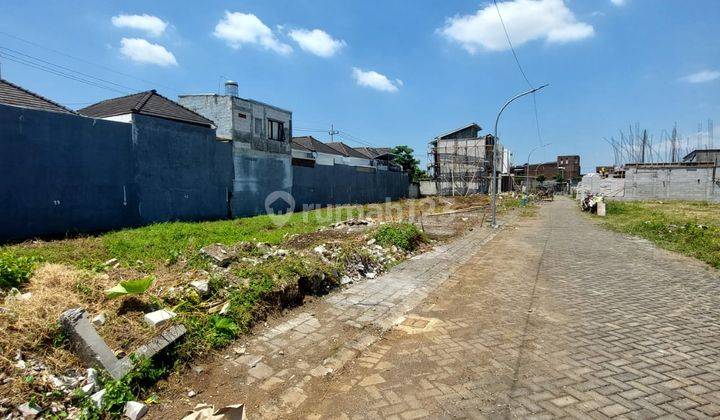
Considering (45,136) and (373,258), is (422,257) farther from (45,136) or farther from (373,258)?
(45,136)

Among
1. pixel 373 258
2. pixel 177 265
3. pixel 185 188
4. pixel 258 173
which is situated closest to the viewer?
pixel 177 265

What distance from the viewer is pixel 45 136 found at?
11.4m

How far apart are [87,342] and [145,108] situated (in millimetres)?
13720

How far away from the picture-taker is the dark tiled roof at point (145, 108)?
14.7m

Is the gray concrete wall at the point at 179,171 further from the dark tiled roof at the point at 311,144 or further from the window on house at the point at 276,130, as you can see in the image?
the dark tiled roof at the point at 311,144

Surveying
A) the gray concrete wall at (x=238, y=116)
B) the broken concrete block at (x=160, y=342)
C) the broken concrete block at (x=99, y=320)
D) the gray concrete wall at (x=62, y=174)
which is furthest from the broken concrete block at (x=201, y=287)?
the gray concrete wall at (x=238, y=116)

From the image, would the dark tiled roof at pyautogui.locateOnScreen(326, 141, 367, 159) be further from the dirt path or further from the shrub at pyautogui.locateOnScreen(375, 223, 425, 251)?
the dirt path

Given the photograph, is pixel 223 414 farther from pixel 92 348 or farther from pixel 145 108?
pixel 145 108

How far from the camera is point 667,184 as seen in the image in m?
36.5

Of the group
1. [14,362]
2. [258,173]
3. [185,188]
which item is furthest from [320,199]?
[14,362]

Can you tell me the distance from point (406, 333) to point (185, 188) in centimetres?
1399

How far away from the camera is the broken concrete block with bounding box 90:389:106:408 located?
3129 millimetres

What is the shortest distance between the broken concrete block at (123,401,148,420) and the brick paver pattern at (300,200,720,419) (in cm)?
130

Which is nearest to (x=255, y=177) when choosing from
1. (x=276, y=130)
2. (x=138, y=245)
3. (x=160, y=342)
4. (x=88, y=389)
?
(x=276, y=130)
